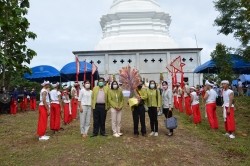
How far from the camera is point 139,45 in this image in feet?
102

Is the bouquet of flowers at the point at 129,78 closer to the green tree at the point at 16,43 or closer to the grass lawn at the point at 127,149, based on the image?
the grass lawn at the point at 127,149

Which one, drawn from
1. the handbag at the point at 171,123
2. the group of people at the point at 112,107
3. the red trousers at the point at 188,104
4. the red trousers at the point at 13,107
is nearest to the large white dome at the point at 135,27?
the red trousers at the point at 13,107

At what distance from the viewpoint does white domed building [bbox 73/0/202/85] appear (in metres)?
29.4

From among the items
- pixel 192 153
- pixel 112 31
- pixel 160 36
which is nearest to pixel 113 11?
pixel 112 31

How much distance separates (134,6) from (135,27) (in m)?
2.43

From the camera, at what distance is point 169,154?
8.89 m

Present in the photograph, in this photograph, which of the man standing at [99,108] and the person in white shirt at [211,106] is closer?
the man standing at [99,108]

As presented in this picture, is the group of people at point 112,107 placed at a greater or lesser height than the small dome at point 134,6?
lesser

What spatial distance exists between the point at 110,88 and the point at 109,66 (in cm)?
1834

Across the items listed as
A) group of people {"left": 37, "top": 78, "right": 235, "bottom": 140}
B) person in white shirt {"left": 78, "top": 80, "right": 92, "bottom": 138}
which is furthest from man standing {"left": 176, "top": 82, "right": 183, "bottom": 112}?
person in white shirt {"left": 78, "top": 80, "right": 92, "bottom": 138}

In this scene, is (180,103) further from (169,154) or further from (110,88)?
(169,154)

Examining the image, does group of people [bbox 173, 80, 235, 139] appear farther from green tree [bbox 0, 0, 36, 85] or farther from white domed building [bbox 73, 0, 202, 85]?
white domed building [bbox 73, 0, 202, 85]

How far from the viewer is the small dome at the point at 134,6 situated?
33.5 metres

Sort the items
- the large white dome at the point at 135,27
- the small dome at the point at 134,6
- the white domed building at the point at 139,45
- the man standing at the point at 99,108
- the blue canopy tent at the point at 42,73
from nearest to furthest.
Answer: the man standing at the point at 99,108
the blue canopy tent at the point at 42,73
the white domed building at the point at 139,45
the large white dome at the point at 135,27
the small dome at the point at 134,6
